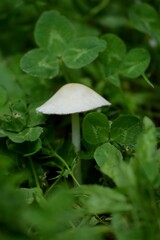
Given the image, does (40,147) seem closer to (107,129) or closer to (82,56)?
(107,129)

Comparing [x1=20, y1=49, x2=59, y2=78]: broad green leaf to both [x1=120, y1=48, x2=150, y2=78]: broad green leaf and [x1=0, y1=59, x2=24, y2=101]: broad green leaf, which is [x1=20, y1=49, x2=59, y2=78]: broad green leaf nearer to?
[x1=0, y1=59, x2=24, y2=101]: broad green leaf

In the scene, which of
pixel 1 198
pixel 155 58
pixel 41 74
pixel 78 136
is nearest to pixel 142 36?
pixel 155 58

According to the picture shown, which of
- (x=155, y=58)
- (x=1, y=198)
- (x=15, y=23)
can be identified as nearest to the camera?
(x=1, y=198)

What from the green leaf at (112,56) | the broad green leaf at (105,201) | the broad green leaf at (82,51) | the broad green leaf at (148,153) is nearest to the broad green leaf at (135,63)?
the green leaf at (112,56)

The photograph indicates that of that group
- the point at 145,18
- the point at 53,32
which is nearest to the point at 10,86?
the point at 53,32

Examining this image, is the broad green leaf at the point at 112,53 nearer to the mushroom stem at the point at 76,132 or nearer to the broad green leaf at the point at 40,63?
the broad green leaf at the point at 40,63

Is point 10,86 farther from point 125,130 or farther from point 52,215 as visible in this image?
point 52,215

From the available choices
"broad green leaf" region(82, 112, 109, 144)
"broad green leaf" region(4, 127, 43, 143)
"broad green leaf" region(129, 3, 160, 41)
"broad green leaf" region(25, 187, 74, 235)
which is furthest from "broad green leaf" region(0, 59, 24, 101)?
"broad green leaf" region(25, 187, 74, 235)
